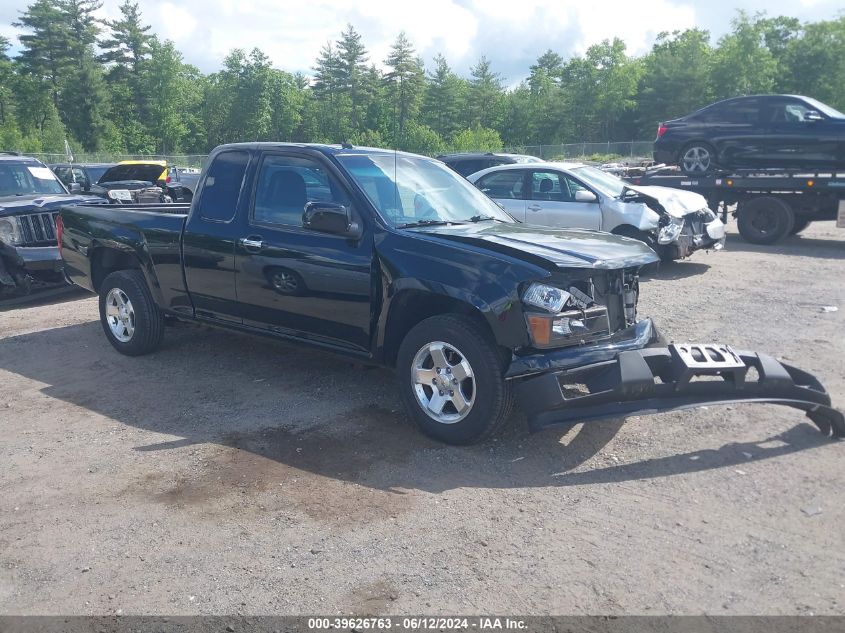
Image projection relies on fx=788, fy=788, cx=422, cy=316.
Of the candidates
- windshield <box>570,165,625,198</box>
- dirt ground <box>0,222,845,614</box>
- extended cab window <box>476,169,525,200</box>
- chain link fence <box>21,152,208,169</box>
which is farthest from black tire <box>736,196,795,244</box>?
chain link fence <box>21,152,208,169</box>

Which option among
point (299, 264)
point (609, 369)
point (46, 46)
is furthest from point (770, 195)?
point (46, 46)

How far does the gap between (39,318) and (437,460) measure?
669 centimetres

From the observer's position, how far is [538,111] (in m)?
70.8

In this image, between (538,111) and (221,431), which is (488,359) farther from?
(538,111)

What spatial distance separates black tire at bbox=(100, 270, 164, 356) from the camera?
7.25m

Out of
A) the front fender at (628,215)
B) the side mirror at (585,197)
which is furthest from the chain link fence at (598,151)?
the front fender at (628,215)

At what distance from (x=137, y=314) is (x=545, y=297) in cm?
422

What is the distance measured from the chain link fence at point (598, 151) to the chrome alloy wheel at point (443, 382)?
137 feet

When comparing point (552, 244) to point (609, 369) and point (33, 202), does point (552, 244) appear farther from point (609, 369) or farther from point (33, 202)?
point (33, 202)

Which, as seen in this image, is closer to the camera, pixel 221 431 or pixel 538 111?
pixel 221 431

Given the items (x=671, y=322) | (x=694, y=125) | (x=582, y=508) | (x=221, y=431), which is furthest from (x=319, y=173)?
(x=694, y=125)

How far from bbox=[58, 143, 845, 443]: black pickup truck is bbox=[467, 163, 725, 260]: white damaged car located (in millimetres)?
5197

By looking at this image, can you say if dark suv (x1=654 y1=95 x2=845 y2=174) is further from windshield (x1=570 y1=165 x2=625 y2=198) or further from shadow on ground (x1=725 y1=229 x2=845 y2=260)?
windshield (x1=570 y1=165 x2=625 y2=198)

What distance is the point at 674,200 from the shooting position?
1183 cm
